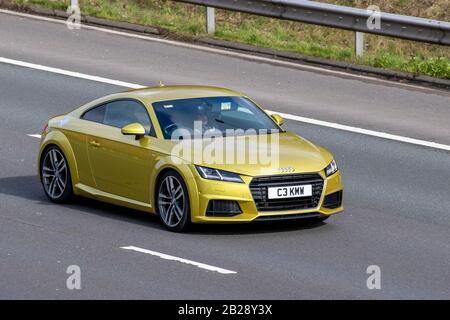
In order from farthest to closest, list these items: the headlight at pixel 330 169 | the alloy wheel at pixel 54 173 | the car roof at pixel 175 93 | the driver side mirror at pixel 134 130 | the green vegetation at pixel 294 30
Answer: the green vegetation at pixel 294 30 < the alloy wheel at pixel 54 173 < the car roof at pixel 175 93 < the driver side mirror at pixel 134 130 < the headlight at pixel 330 169

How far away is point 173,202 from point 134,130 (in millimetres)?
986

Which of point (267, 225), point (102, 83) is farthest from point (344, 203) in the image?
point (102, 83)

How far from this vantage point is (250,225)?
15.6 metres

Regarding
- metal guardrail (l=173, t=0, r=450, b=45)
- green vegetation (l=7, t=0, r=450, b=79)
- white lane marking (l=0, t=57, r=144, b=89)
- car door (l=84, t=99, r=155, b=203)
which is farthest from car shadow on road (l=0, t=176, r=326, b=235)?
green vegetation (l=7, t=0, r=450, b=79)

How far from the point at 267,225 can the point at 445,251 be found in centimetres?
215

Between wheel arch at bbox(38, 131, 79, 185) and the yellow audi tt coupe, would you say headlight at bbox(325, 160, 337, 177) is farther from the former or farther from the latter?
wheel arch at bbox(38, 131, 79, 185)

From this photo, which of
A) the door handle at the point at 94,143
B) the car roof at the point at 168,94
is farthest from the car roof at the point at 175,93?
the door handle at the point at 94,143

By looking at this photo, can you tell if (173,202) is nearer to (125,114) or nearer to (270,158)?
(270,158)

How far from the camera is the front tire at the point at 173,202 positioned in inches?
588

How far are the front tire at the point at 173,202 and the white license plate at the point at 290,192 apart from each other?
0.89 m

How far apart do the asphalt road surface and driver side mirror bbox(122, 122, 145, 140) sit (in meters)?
0.99

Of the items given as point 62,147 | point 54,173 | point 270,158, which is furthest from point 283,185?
point 54,173

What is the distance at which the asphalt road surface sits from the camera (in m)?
12.9

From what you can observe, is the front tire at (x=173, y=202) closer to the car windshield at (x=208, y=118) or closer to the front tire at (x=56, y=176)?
the car windshield at (x=208, y=118)
